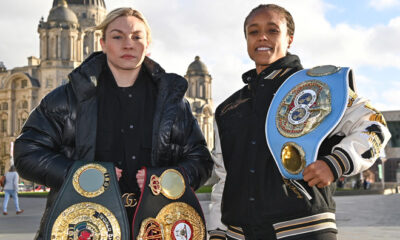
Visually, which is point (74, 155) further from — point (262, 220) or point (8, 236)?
point (8, 236)

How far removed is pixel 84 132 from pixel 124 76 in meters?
0.46

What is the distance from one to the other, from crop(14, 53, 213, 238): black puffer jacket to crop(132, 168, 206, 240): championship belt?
0.42 feet

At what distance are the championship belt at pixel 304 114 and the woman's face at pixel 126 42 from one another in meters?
0.95

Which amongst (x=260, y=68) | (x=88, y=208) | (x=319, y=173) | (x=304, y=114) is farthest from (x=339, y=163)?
(x=88, y=208)

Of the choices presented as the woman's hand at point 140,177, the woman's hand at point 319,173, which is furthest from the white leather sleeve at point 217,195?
the woman's hand at point 319,173

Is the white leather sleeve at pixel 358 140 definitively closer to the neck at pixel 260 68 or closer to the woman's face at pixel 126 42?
the neck at pixel 260 68

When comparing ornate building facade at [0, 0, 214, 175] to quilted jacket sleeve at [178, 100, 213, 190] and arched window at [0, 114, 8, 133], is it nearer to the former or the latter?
arched window at [0, 114, 8, 133]

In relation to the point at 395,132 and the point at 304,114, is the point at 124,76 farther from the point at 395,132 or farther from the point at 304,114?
the point at 395,132

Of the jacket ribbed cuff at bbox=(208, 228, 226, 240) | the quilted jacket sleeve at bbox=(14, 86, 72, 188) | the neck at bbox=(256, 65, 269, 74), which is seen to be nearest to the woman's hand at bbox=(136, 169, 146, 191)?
the quilted jacket sleeve at bbox=(14, 86, 72, 188)

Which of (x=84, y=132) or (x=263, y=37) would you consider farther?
(x=84, y=132)

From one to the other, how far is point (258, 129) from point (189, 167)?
52 cm

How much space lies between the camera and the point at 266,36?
110 inches

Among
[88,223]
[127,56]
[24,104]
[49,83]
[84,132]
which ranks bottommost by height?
[88,223]

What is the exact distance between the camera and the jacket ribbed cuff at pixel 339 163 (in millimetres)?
2254
